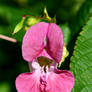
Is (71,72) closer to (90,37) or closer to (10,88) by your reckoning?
(90,37)

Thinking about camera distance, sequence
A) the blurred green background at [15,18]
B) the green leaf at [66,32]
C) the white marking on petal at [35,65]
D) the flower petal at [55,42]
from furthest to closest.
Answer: the blurred green background at [15,18], the green leaf at [66,32], the white marking on petal at [35,65], the flower petal at [55,42]

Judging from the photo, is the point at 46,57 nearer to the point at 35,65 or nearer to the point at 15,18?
the point at 35,65

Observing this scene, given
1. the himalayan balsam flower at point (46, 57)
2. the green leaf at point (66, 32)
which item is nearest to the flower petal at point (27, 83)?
the himalayan balsam flower at point (46, 57)

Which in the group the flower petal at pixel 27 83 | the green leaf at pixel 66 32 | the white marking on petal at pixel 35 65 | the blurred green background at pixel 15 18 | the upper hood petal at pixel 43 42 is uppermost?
the upper hood petal at pixel 43 42

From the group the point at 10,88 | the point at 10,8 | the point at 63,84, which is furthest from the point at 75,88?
the point at 10,8

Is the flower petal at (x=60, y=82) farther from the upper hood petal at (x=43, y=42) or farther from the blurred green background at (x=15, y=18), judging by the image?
the blurred green background at (x=15, y=18)

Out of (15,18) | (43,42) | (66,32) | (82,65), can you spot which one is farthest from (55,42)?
(15,18)
